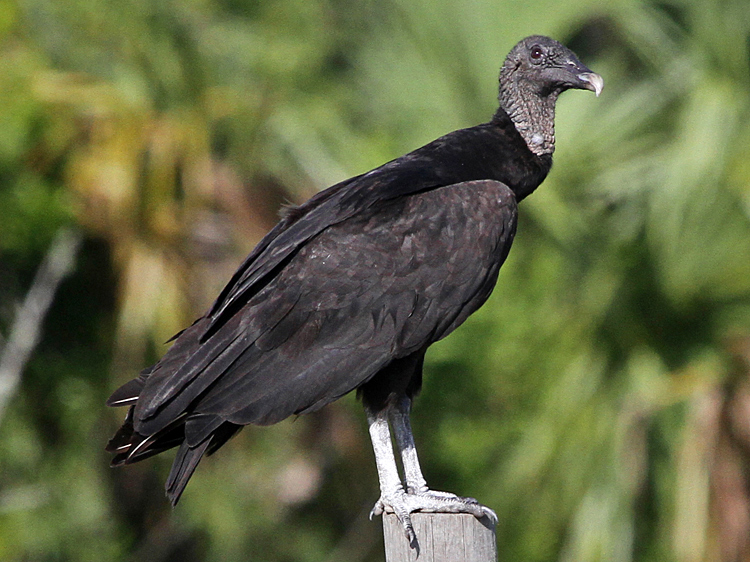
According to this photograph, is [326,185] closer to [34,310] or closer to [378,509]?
[34,310]

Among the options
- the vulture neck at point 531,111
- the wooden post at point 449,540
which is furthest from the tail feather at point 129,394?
the vulture neck at point 531,111

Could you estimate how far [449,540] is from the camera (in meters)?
2.53

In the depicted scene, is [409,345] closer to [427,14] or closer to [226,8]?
[427,14]

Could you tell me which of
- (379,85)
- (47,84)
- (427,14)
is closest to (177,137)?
(47,84)

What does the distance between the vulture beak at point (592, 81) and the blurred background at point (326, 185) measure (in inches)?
62.5

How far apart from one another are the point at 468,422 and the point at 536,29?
1927 millimetres

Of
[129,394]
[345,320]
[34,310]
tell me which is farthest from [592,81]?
[34,310]

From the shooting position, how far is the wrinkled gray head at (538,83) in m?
3.23

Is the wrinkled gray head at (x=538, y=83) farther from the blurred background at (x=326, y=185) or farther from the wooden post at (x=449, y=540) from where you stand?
the blurred background at (x=326, y=185)

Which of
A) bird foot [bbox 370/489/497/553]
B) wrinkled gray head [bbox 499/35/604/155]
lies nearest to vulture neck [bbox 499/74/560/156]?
wrinkled gray head [bbox 499/35/604/155]

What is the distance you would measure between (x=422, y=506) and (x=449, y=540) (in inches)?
6.4

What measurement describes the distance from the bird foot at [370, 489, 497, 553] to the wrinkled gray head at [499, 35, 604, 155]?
114cm

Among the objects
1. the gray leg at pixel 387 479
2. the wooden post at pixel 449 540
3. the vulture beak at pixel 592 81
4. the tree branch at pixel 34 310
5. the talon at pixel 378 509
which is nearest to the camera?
the wooden post at pixel 449 540

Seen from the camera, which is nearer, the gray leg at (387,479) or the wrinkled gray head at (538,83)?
the gray leg at (387,479)
